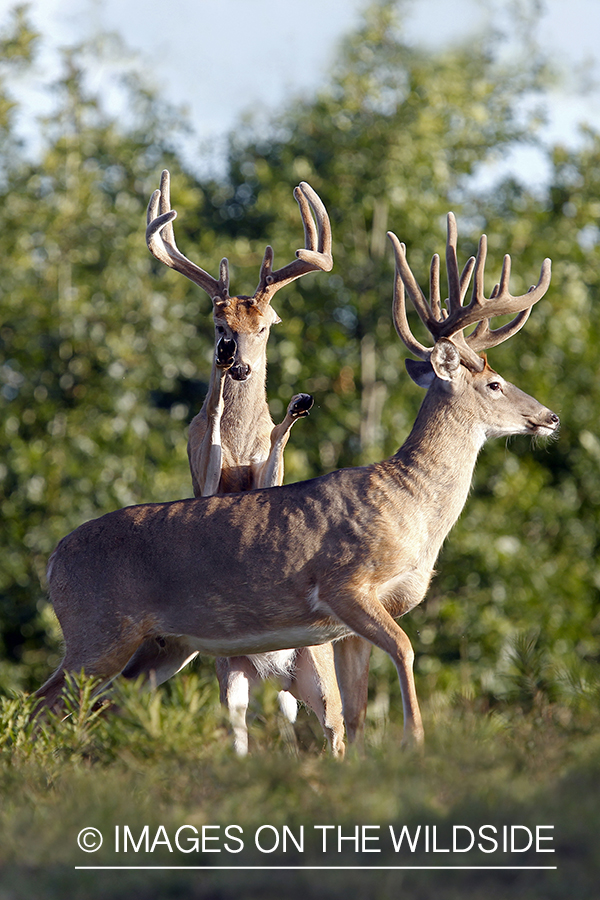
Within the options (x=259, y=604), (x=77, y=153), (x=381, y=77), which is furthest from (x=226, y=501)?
(x=381, y=77)

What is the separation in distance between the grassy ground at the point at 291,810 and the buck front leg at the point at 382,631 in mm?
570

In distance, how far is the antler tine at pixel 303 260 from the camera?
6809 millimetres

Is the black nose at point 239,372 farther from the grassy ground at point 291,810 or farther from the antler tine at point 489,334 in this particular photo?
the grassy ground at point 291,810

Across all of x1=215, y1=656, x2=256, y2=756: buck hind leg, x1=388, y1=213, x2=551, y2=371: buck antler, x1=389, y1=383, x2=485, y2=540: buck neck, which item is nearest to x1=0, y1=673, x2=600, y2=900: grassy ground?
x1=389, y1=383, x2=485, y2=540: buck neck

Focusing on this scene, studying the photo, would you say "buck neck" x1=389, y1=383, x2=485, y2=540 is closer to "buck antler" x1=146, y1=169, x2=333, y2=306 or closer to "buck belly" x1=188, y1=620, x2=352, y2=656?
"buck belly" x1=188, y1=620, x2=352, y2=656

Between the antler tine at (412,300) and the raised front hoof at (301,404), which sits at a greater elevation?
the antler tine at (412,300)

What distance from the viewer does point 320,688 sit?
6.11m

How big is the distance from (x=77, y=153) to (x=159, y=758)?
462 inches

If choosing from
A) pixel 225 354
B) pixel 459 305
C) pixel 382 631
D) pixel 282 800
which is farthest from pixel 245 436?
pixel 282 800

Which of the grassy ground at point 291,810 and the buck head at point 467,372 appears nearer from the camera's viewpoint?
the grassy ground at point 291,810

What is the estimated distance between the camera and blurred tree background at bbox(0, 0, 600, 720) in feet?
42.5

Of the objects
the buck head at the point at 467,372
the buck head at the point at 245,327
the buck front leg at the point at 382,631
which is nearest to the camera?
the buck front leg at the point at 382,631

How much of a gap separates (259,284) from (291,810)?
4.10 metres

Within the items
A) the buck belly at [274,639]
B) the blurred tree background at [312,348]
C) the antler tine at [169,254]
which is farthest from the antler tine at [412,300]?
the blurred tree background at [312,348]
